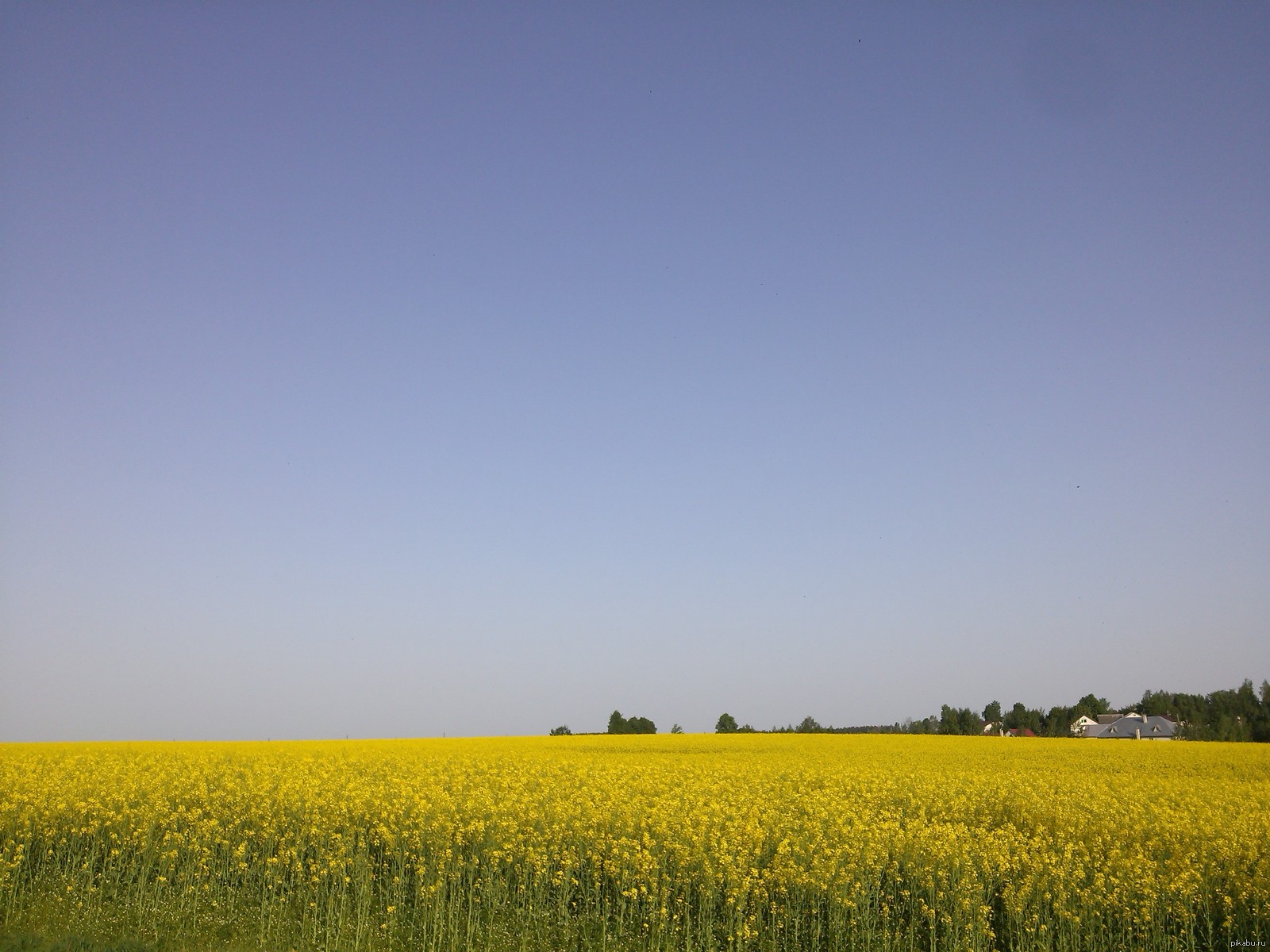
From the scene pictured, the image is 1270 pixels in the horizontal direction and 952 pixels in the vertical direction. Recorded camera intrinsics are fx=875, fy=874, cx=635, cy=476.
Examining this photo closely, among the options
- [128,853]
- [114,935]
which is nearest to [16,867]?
[128,853]

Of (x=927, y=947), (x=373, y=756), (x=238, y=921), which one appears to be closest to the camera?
(x=927, y=947)

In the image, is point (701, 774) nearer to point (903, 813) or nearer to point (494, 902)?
point (903, 813)

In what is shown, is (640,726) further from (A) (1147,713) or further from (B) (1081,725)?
(A) (1147,713)

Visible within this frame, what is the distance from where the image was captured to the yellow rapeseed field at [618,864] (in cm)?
1197

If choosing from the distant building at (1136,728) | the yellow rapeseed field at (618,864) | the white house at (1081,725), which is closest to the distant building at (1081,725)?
the white house at (1081,725)

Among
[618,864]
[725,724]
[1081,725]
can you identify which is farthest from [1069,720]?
[618,864]

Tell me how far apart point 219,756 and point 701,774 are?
1620cm

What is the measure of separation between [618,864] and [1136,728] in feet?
327

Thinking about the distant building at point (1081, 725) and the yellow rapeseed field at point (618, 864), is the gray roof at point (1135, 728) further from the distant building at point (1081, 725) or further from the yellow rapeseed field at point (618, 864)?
the yellow rapeseed field at point (618, 864)

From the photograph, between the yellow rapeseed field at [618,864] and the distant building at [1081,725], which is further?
the distant building at [1081,725]

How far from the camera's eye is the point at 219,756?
1092 inches

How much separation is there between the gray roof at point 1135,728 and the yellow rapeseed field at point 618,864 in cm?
8431

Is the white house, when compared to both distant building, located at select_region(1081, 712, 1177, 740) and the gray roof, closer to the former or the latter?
distant building, located at select_region(1081, 712, 1177, 740)

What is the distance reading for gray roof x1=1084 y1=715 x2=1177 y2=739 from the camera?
9094cm
